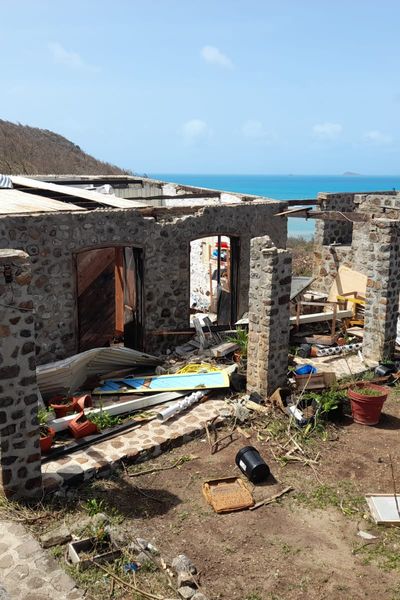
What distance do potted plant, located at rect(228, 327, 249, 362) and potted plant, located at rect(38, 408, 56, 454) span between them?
424 centimetres

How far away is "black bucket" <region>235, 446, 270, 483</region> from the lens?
7.85 m

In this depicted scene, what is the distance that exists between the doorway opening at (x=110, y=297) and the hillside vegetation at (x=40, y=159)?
14926 millimetres

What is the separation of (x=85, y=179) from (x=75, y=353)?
8273 millimetres

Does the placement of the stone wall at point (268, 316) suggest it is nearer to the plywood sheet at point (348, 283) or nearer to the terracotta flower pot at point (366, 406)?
the terracotta flower pot at point (366, 406)

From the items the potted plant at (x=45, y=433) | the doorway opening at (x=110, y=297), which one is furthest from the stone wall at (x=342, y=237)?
the potted plant at (x=45, y=433)

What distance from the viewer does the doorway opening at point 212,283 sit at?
570 inches

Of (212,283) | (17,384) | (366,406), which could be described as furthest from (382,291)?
(17,384)

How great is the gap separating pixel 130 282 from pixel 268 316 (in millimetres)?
4103

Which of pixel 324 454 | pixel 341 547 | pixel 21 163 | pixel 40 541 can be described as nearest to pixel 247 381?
pixel 324 454

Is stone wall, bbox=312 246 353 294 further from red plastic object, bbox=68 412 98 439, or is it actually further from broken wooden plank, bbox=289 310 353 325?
red plastic object, bbox=68 412 98 439

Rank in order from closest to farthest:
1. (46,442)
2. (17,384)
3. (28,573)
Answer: (28,573), (17,384), (46,442)

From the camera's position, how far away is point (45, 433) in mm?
8227

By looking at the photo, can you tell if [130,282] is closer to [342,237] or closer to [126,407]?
[126,407]

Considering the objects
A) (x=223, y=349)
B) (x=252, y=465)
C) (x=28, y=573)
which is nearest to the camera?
(x=28, y=573)
